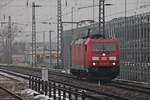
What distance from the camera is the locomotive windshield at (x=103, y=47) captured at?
36562mm

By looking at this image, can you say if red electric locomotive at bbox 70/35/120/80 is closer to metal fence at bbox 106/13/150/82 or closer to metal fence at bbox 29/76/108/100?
metal fence at bbox 106/13/150/82

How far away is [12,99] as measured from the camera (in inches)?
941

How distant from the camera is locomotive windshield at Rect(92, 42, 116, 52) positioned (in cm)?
3656

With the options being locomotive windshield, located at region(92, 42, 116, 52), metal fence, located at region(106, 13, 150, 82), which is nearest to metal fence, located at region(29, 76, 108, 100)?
locomotive windshield, located at region(92, 42, 116, 52)

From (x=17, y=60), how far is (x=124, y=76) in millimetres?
74238

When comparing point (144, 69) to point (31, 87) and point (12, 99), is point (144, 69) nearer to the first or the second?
point (31, 87)

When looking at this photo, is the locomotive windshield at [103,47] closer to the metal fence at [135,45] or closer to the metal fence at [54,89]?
the metal fence at [135,45]

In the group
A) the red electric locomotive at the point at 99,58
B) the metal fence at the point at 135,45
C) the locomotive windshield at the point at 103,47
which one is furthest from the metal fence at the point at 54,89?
the metal fence at the point at 135,45

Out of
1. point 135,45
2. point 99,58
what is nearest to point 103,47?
point 99,58

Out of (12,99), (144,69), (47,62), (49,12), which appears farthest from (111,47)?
(47,62)

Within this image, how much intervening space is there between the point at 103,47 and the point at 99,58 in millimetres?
1063

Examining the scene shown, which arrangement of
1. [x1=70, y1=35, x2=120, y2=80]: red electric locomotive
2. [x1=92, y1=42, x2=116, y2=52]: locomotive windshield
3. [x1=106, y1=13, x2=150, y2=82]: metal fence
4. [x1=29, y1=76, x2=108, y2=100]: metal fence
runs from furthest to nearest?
[x1=106, y1=13, x2=150, y2=82]: metal fence
[x1=92, y1=42, x2=116, y2=52]: locomotive windshield
[x1=70, y1=35, x2=120, y2=80]: red electric locomotive
[x1=29, y1=76, x2=108, y2=100]: metal fence

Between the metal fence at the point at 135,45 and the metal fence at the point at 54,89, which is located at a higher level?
the metal fence at the point at 135,45

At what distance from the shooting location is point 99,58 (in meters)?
36.2
